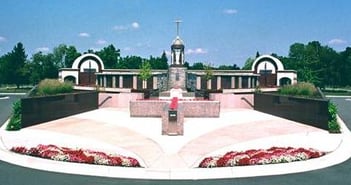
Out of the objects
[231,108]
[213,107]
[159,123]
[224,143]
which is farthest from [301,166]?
[231,108]

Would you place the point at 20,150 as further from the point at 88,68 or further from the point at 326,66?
the point at 326,66

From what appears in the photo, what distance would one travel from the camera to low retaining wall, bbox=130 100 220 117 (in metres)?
28.0

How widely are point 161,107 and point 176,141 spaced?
993 cm

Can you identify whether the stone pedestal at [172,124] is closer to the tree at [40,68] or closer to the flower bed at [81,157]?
the flower bed at [81,157]

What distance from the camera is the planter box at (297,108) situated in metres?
22.2

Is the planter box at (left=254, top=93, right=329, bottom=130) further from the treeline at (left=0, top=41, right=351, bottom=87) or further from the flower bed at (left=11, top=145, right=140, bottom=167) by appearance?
the treeline at (left=0, top=41, right=351, bottom=87)

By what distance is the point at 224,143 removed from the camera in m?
17.8

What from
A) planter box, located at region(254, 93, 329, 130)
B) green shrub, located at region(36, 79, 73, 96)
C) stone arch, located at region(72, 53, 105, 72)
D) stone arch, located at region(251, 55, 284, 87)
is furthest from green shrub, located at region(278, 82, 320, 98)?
stone arch, located at region(72, 53, 105, 72)

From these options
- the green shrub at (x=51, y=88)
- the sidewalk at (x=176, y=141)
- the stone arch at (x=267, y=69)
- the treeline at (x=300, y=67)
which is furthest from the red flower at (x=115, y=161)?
the treeline at (x=300, y=67)

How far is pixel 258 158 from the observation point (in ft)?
44.3

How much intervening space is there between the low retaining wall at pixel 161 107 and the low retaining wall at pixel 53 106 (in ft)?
15.7

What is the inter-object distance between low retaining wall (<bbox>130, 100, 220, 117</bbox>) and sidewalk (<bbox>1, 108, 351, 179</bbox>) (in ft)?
3.60

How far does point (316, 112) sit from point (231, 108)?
1403cm

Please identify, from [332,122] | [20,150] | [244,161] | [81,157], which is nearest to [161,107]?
[332,122]
